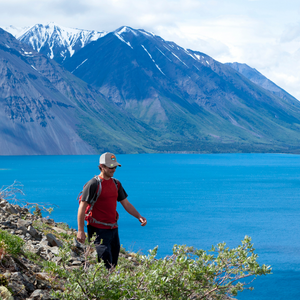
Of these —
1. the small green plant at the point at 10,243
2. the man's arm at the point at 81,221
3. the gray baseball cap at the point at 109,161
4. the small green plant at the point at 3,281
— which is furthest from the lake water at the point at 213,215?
the small green plant at the point at 3,281

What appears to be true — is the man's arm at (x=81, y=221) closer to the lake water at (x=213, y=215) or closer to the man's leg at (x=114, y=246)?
the man's leg at (x=114, y=246)

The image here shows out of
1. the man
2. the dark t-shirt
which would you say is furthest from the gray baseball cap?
the dark t-shirt

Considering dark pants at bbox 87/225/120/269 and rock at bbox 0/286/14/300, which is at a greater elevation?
dark pants at bbox 87/225/120/269

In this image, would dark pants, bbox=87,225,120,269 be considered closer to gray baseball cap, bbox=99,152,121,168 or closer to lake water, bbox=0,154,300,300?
gray baseball cap, bbox=99,152,121,168

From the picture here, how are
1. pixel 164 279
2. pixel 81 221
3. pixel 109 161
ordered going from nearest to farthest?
pixel 164 279
pixel 81 221
pixel 109 161

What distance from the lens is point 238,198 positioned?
6756 centimetres

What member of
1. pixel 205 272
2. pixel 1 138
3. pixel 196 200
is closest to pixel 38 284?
pixel 205 272

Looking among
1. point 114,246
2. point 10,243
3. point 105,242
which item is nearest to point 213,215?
point 114,246

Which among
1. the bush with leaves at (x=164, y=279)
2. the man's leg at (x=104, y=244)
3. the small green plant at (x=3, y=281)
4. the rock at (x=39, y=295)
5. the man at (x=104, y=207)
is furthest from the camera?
the man's leg at (x=104, y=244)

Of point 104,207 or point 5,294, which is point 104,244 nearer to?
point 104,207

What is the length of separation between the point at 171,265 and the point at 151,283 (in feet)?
2.20

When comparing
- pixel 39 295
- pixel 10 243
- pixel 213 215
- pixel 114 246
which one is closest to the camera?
pixel 39 295

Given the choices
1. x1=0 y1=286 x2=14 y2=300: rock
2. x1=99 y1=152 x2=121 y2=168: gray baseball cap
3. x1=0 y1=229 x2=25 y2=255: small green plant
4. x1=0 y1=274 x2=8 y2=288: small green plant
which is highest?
x1=99 y1=152 x2=121 y2=168: gray baseball cap

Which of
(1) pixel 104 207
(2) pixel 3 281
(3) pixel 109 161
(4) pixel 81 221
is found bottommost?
(2) pixel 3 281
